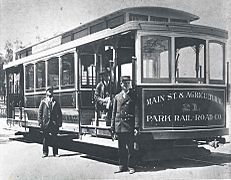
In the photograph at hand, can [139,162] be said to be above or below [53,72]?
below

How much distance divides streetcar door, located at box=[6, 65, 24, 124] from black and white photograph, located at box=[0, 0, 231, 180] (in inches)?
28.0

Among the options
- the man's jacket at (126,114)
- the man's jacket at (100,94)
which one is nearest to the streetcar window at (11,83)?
the man's jacket at (100,94)

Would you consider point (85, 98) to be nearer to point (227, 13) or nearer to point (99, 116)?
point (99, 116)

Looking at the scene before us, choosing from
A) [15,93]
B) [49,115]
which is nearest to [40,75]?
[15,93]

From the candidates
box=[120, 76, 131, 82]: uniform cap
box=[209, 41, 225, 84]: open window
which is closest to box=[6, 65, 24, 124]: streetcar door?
box=[120, 76, 131, 82]: uniform cap

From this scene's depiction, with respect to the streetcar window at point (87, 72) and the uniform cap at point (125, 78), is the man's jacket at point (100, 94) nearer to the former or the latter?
the streetcar window at point (87, 72)

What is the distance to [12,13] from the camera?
5508 mm

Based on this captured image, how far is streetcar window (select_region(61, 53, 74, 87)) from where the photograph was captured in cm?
642

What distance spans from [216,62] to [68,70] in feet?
7.30

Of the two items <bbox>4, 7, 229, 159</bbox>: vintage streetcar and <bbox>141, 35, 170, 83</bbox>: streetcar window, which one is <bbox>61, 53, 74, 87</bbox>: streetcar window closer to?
<bbox>4, 7, 229, 159</bbox>: vintage streetcar

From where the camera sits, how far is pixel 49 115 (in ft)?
19.6

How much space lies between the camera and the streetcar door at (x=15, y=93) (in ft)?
23.0

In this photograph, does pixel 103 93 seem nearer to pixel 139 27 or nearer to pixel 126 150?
pixel 126 150

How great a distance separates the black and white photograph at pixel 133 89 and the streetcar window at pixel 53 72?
308 mm
